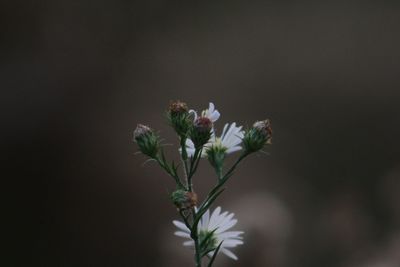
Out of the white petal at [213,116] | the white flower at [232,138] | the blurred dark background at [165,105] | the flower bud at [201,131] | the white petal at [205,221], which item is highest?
the blurred dark background at [165,105]

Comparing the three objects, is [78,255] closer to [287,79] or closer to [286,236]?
[286,236]

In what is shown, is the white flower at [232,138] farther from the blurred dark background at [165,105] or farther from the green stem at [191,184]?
the blurred dark background at [165,105]

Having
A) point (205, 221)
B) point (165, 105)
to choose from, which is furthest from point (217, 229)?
point (165, 105)

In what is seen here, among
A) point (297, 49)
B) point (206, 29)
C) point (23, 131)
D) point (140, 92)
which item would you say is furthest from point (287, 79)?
point (23, 131)

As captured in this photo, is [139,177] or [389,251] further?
[139,177]

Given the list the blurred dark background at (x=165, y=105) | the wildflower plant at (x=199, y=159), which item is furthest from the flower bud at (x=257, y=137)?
the blurred dark background at (x=165, y=105)

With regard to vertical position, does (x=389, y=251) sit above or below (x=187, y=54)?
below

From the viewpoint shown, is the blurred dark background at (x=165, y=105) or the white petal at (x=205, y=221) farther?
the blurred dark background at (x=165, y=105)

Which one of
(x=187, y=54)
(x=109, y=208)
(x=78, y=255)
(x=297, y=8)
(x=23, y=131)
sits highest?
(x=297, y=8)
